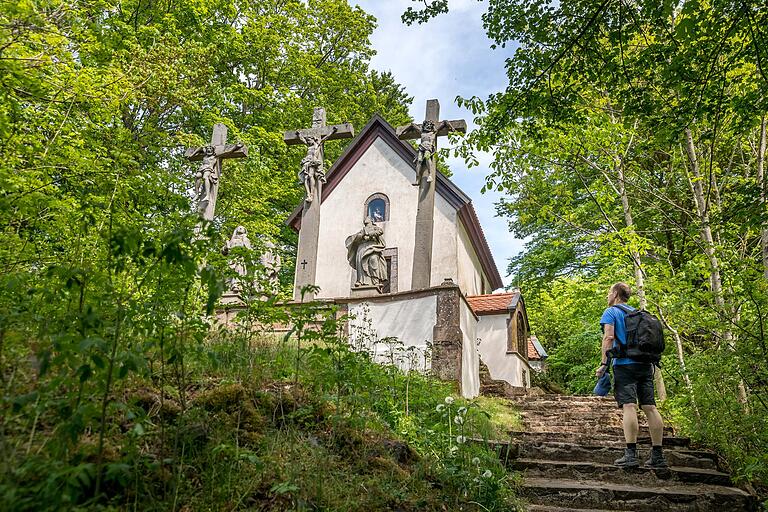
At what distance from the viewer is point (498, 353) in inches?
592

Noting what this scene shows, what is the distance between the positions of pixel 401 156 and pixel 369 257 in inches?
251

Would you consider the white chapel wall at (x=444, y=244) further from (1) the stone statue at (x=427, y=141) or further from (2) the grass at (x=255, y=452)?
(2) the grass at (x=255, y=452)

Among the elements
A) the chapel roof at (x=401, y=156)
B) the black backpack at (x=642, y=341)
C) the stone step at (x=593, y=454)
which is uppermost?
the chapel roof at (x=401, y=156)

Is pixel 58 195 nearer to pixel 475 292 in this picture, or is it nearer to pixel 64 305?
pixel 64 305

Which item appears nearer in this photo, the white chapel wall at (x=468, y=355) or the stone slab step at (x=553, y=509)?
the stone slab step at (x=553, y=509)

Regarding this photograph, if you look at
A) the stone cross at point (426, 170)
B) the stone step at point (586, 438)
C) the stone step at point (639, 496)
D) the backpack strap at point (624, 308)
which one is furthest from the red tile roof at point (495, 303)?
the stone step at point (639, 496)

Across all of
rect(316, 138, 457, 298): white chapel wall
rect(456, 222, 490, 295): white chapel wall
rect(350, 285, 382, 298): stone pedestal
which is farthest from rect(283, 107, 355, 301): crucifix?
rect(456, 222, 490, 295): white chapel wall

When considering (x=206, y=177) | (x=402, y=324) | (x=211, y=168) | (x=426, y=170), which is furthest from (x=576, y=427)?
(x=211, y=168)

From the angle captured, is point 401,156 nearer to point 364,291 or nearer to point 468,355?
point 364,291

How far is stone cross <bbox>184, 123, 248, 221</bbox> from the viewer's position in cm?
1215

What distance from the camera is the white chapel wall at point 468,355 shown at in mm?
8203

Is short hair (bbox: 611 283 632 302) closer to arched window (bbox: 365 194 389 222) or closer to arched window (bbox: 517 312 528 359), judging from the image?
arched window (bbox: 365 194 389 222)

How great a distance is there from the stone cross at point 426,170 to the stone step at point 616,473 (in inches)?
188

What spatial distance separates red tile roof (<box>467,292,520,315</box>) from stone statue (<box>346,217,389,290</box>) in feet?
19.3
